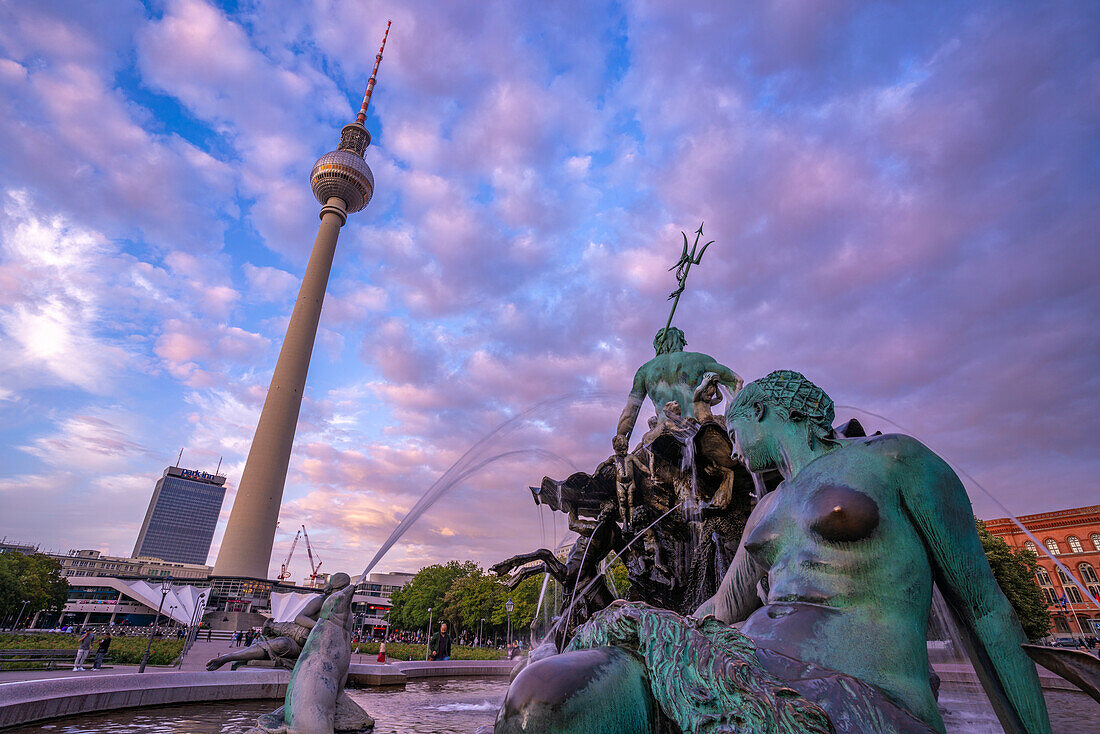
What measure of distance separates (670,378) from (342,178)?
74.3 metres

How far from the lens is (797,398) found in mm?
2070

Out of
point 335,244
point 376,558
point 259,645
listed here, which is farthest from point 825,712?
point 335,244

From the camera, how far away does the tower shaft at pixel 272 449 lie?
54812mm

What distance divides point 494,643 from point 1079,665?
63.2 meters

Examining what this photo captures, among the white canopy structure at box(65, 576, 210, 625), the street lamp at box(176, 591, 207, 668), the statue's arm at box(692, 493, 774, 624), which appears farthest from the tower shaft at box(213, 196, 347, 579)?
the statue's arm at box(692, 493, 774, 624)

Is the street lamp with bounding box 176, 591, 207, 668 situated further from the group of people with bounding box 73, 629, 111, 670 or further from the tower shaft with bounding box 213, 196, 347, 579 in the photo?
the tower shaft with bounding box 213, 196, 347, 579

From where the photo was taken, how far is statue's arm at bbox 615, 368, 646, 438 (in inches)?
256

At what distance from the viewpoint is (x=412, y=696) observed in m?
10.1

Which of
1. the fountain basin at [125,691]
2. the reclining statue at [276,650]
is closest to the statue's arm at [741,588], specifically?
the fountain basin at [125,691]

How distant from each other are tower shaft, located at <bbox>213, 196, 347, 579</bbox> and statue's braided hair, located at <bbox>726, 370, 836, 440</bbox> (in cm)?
6293

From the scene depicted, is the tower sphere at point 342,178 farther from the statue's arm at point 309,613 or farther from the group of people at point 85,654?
the statue's arm at point 309,613

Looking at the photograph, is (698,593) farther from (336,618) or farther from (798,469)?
(336,618)

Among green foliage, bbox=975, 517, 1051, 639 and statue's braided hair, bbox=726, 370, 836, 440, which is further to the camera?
green foliage, bbox=975, 517, 1051, 639

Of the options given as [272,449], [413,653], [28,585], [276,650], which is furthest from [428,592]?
[276,650]
